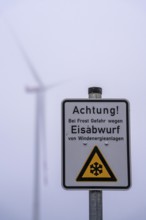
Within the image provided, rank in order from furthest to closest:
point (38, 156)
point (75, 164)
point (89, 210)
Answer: point (38, 156) < point (75, 164) < point (89, 210)

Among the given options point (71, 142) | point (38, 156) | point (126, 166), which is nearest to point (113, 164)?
point (126, 166)

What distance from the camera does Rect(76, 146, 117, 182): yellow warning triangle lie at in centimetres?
400

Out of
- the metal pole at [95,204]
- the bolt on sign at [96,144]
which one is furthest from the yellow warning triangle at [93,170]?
the metal pole at [95,204]

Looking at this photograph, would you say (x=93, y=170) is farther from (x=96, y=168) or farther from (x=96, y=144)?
(x=96, y=144)

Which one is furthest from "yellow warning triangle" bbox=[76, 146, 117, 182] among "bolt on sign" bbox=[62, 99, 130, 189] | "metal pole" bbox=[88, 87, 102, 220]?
"metal pole" bbox=[88, 87, 102, 220]

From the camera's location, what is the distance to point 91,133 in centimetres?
406

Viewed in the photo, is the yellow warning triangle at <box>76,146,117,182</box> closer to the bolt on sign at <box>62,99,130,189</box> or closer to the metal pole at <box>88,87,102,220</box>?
the bolt on sign at <box>62,99,130,189</box>

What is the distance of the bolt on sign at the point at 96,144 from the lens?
400cm

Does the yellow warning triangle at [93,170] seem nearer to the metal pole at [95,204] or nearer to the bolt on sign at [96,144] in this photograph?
the bolt on sign at [96,144]

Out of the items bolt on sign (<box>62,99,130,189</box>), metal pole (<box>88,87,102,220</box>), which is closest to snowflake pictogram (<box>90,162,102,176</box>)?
bolt on sign (<box>62,99,130,189</box>)

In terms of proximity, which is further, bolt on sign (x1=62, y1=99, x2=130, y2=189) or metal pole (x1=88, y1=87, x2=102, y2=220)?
bolt on sign (x1=62, y1=99, x2=130, y2=189)

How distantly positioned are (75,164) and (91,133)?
271 mm

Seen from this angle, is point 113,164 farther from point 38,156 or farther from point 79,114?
point 38,156

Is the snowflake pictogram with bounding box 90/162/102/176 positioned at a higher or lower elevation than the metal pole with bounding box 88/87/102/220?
higher
